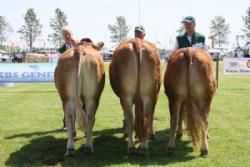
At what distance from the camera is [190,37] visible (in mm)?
8500

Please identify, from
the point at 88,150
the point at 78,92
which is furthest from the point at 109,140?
the point at 78,92

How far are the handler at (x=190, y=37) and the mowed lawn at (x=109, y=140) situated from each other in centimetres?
182

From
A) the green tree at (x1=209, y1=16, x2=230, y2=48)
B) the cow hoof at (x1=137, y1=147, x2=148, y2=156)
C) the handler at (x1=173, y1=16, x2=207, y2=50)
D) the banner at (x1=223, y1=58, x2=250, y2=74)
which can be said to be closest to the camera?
the cow hoof at (x1=137, y1=147, x2=148, y2=156)

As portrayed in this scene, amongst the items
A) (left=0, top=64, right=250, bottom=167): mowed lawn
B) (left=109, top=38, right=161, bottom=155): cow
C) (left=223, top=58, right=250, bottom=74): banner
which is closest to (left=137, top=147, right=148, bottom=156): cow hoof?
(left=109, top=38, right=161, bottom=155): cow

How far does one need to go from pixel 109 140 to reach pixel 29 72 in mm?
9147

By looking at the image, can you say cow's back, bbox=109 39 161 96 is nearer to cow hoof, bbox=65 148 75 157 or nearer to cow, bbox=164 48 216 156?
cow, bbox=164 48 216 156

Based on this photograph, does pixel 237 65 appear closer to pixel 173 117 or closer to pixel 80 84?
pixel 173 117

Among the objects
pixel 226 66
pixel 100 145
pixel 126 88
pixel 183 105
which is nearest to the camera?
pixel 126 88

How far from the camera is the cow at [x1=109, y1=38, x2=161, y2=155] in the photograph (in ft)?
22.2

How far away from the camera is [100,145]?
7.91 metres

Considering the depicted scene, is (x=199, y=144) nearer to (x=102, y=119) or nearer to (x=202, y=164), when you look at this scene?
(x=202, y=164)

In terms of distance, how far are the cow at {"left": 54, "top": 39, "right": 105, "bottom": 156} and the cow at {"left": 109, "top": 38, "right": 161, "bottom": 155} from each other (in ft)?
1.20

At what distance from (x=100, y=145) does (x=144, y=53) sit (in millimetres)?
2102

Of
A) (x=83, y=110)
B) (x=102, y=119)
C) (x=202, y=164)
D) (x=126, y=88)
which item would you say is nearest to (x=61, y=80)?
A: (x=83, y=110)
